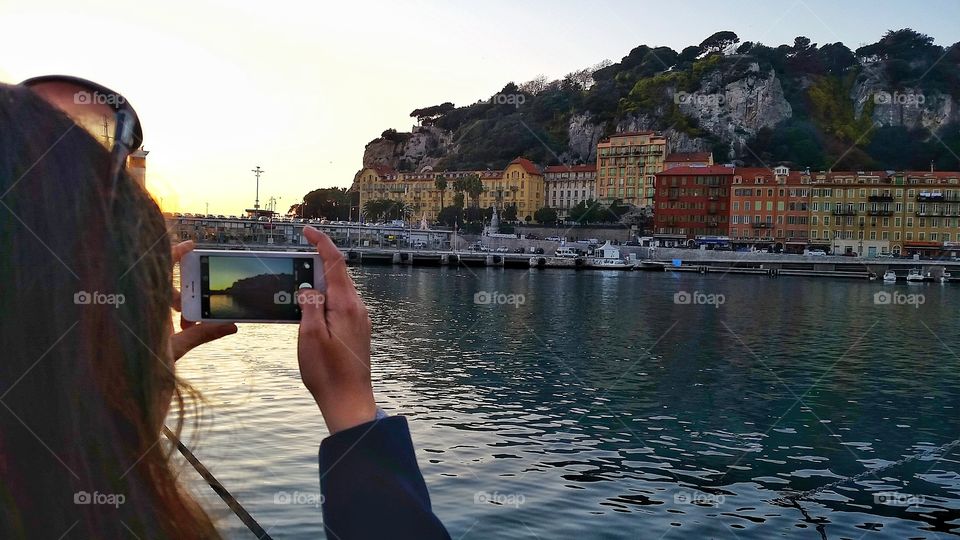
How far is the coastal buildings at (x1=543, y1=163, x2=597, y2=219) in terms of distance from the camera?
110m

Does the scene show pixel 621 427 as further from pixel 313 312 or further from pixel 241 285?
pixel 313 312

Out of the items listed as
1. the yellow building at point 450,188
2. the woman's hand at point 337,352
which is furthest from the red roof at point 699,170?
the woman's hand at point 337,352

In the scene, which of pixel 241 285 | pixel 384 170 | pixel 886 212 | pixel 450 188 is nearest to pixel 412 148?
pixel 384 170

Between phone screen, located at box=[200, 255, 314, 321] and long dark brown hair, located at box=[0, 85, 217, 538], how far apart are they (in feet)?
1.89

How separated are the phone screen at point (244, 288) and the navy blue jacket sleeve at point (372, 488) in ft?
1.27

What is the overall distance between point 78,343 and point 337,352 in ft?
1.39

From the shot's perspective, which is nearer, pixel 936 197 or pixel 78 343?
pixel 78 343

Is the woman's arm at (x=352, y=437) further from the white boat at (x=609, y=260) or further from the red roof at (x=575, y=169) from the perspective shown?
the red roof at (x=575, y=169)

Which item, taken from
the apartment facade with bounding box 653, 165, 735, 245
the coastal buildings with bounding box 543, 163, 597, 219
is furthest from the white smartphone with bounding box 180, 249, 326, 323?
the coastal buildings with bounding box 543, 163, 597, 219

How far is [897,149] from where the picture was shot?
113m

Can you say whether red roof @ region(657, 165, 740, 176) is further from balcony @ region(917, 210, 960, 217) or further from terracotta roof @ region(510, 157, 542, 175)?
terracotta roof @ region(510, 157, 542, 175)

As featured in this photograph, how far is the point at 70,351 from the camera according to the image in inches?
35.4

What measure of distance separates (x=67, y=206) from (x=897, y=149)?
414 feet

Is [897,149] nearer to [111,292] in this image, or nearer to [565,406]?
[565,406]
